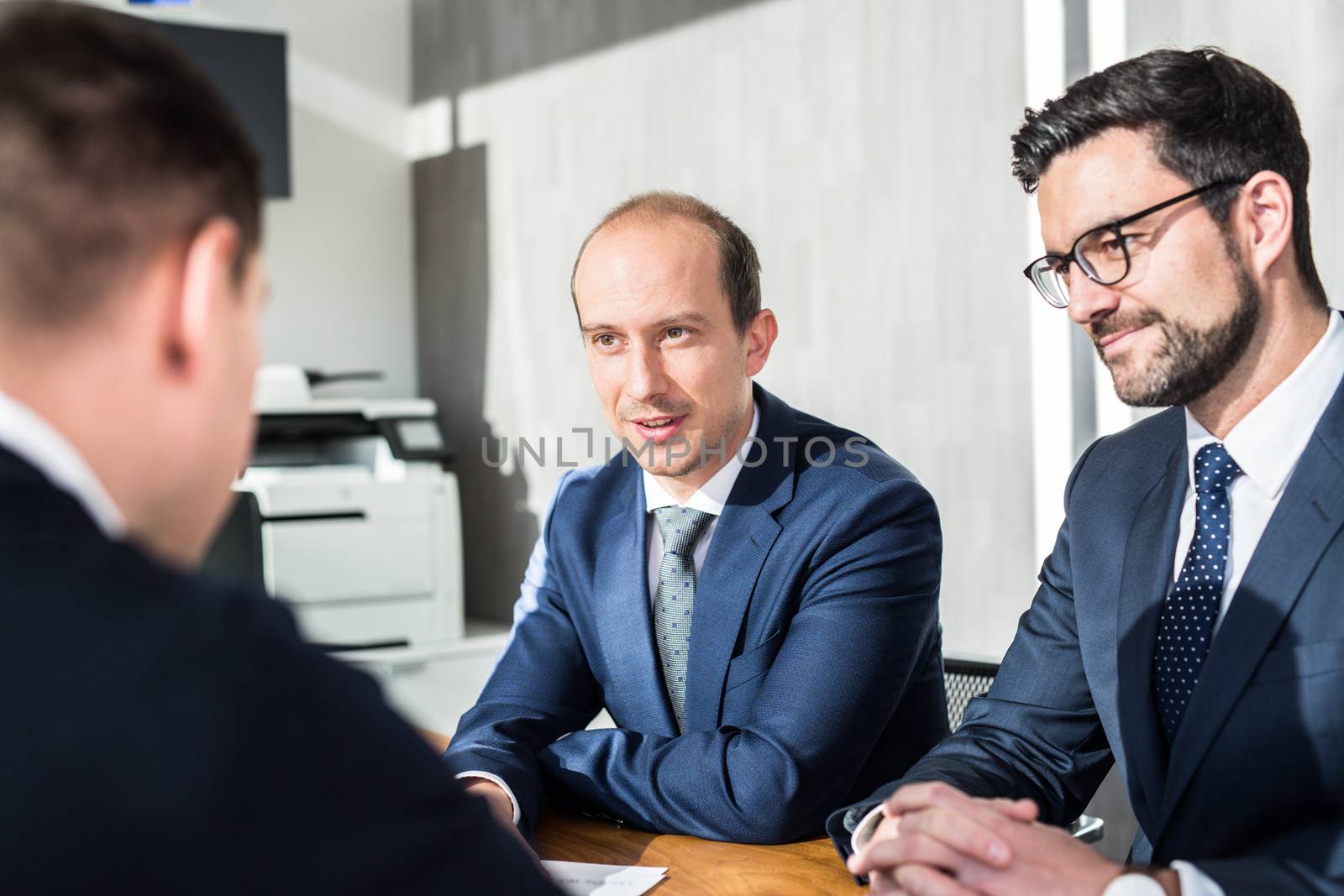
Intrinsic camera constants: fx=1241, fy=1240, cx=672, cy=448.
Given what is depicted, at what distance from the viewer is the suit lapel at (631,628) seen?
5.47ft

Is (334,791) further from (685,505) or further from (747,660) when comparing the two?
(685,505)

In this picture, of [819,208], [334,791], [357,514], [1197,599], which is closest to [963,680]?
[1197,599]

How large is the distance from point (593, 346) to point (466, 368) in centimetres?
366

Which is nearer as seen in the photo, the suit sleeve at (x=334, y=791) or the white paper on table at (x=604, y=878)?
the suit sleeve at (x=334, y=791)

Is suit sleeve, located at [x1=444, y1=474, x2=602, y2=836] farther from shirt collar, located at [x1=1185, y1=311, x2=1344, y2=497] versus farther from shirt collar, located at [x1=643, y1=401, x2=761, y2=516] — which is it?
shirt collar, located at [x1=1185, y1=311, x2=1344, y2=497]

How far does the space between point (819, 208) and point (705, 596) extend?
2369 millimetres

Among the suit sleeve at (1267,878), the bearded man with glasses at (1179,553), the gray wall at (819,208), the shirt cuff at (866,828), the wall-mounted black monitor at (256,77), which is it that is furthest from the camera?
the wall-mounted black monitor at (256,77)

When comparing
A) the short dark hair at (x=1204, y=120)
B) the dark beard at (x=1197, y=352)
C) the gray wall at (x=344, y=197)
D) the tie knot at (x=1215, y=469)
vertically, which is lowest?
the tie knot at (x=1215, y=469)

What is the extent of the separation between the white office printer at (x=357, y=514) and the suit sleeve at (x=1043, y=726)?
326 cm

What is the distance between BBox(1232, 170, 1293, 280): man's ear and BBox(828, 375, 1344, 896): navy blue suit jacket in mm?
166

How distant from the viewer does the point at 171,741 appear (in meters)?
0.48

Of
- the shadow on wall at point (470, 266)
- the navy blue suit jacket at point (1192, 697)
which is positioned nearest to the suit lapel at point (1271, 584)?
the navy blue suit jacket at point (1192, 697)

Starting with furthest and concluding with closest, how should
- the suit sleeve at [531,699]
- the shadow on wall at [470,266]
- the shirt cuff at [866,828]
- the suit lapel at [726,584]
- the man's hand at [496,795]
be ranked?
the shadow on wall at [470,266] → the suit lapel at [726,584] → the suit sleeve at [531,699] → the man's hand at [496,795] → the shirt cuff at [866,828]

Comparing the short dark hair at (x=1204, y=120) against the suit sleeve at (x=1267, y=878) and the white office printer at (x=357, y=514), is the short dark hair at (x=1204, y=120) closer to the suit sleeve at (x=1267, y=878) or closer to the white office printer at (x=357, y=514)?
the suit sleeve at (x=1267, y=878)
